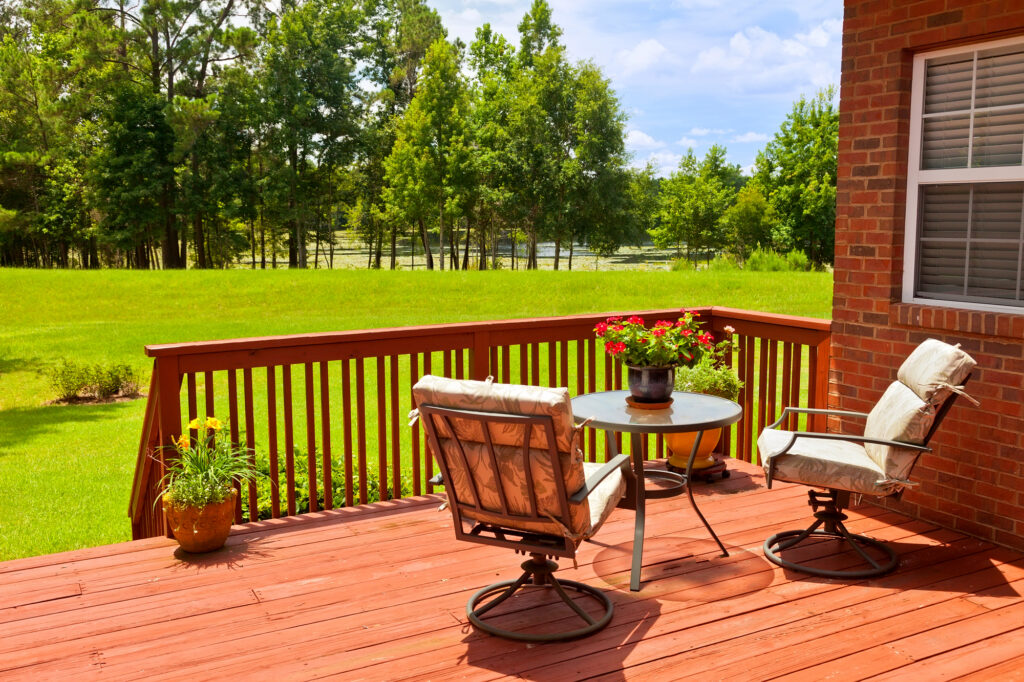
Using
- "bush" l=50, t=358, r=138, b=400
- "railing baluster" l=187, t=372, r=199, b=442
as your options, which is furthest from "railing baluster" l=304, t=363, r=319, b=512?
"bush" l=50, t=358, r=138, b=400

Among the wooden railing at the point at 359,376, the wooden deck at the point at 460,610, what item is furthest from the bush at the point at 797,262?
the wooden deck at the point at 460,610

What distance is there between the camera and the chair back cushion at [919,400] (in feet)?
11.1

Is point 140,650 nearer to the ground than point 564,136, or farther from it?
nearer to the ground

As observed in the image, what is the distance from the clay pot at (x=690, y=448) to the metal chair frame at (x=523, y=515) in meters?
1.82

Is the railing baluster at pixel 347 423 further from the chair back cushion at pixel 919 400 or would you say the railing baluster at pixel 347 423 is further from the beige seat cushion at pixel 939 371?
the beige seat cushion at pixel 939 371

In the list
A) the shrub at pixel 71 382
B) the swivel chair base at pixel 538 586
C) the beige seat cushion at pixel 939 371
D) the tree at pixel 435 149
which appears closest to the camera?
the swivel chair base at pixel 538 586

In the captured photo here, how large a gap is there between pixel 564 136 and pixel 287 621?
3348cm

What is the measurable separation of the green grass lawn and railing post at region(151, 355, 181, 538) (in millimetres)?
4077

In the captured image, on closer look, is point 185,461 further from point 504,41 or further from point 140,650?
point 504,41

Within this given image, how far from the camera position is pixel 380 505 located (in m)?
4.64

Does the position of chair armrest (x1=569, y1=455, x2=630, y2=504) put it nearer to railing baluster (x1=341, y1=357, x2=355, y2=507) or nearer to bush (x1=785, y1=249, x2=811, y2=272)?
railing baluster (x1=341, y1=357, x2=355, y2=507)

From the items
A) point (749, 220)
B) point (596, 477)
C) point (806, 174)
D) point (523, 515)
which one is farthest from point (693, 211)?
point (523, 515)

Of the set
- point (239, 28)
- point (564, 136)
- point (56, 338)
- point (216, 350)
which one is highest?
point (239, 28)

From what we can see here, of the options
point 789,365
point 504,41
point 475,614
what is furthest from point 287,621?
point 504,41
